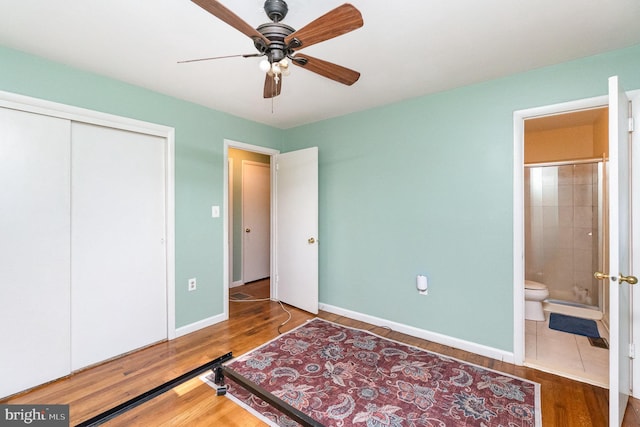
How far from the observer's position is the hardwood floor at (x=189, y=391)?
1704mm

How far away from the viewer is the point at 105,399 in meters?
1.89

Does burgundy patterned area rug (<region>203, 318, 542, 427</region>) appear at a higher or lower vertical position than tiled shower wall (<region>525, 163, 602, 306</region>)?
lower

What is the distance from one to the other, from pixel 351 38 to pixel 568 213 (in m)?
4.00

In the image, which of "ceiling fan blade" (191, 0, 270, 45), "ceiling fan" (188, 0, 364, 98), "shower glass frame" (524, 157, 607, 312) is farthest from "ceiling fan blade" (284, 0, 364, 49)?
"shower glass frame" (524, 157, 607, 312)

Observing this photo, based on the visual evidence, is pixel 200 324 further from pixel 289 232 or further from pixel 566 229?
pixel 566 229

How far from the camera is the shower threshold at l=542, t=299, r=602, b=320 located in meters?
3.30

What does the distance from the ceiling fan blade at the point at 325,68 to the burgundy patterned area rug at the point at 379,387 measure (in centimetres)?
207

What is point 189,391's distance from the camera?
77.3 inches

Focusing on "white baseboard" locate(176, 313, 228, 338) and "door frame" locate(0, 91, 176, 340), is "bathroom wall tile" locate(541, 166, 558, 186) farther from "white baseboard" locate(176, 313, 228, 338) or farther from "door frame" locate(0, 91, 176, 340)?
"door frame" locate(0, 91, 176, 340)

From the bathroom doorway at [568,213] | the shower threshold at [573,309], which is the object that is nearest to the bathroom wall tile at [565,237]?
the bathroom doorway at [568,213]

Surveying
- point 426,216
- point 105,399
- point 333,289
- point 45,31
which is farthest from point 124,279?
point 426,216

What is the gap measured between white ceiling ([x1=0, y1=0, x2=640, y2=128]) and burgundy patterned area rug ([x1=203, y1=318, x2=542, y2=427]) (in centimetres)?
238

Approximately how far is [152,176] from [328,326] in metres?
2.34

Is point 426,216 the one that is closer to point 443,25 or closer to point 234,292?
point 443,25
